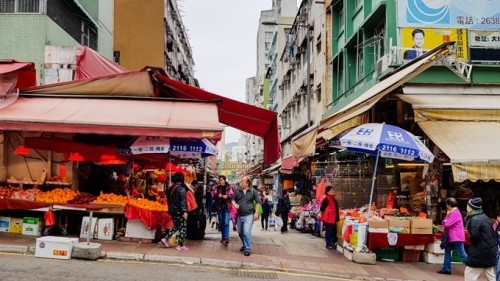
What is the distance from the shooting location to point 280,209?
20.9 meters

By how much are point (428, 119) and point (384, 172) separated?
9.88 feet

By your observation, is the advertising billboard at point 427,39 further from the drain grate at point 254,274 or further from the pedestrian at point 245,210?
the drain grate at point 254,274

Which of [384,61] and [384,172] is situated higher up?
[384,61]

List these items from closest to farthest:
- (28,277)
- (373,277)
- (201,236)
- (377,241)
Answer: (28,277) < (373,277) < (377,241) < (201,236)

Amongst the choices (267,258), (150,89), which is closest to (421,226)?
(267,258)

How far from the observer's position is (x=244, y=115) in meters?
14.2

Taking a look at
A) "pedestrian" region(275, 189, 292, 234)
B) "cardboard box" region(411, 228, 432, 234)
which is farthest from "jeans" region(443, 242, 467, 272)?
"pedestrian" region(275, 189, 292, 234)

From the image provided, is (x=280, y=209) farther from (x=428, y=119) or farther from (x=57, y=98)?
(x=57, y=98)

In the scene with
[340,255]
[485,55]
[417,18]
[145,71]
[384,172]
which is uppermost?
[417,18]

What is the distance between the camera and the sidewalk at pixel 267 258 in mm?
10617

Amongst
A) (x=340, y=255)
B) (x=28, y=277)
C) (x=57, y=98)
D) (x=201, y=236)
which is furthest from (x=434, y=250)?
(x=57, y=98)

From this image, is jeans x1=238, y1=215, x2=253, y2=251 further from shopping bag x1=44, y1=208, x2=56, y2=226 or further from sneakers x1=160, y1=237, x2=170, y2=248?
shopping bag x1=44, y1=208, x2=56, y2=226

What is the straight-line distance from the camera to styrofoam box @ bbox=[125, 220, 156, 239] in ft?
41.8

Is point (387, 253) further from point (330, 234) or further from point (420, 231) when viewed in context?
point (330, 234)
